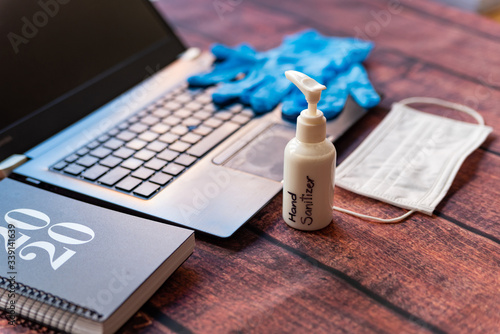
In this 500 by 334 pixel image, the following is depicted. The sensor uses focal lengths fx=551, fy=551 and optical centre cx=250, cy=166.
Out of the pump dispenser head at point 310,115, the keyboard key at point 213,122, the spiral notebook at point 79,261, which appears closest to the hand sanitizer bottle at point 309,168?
the pump dispenser head at point 310,115

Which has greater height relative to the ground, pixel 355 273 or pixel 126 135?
pixel 126 135

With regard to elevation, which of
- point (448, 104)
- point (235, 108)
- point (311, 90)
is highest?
point (311, 90)

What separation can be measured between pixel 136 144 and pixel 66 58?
0.19m

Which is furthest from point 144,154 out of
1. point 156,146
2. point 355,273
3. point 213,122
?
point 355,273

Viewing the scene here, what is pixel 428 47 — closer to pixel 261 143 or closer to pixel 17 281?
pixel 261 143

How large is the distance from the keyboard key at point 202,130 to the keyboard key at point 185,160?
60mm

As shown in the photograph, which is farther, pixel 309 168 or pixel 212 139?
pixel 212 139

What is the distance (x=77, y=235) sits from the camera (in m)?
0.57

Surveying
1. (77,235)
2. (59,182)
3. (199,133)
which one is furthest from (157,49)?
(77,235)

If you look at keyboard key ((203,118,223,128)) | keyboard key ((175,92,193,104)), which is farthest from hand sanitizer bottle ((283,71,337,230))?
keyboard key ((175,92,193,104))

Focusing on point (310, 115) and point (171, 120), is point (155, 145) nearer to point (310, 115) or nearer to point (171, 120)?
point (171, 120)

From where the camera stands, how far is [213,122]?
2.66ft

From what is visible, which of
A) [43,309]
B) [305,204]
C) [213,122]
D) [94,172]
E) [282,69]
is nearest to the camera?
[43,309]

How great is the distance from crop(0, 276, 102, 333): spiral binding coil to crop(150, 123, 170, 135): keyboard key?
0.32 metres
